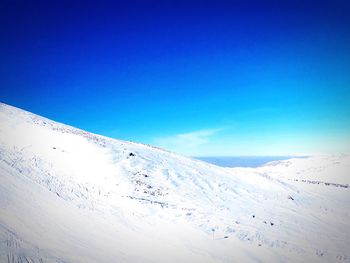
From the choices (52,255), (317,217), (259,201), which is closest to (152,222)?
(52,255)

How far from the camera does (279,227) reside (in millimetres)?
17766

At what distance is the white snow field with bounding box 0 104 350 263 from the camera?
844 cm

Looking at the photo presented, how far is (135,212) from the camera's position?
15031 millimetres

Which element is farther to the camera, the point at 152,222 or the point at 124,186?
the point at 124,186

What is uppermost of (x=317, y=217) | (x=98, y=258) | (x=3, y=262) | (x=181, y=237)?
(x=3, y=262)

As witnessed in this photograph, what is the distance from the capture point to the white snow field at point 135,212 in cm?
844

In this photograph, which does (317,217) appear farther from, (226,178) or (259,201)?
(226,178)

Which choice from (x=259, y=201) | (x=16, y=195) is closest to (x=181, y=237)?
(x=16, y=195)

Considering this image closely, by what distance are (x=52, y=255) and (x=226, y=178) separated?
26.4 m

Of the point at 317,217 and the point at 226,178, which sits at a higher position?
the point at 226,178

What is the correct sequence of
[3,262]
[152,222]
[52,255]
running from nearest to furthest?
[3,262], [52,255], [152,222]

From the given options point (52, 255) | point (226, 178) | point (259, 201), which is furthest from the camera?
point (226, 178)

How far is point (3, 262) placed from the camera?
5613mm

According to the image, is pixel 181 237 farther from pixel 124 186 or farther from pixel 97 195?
pixel 124 186
